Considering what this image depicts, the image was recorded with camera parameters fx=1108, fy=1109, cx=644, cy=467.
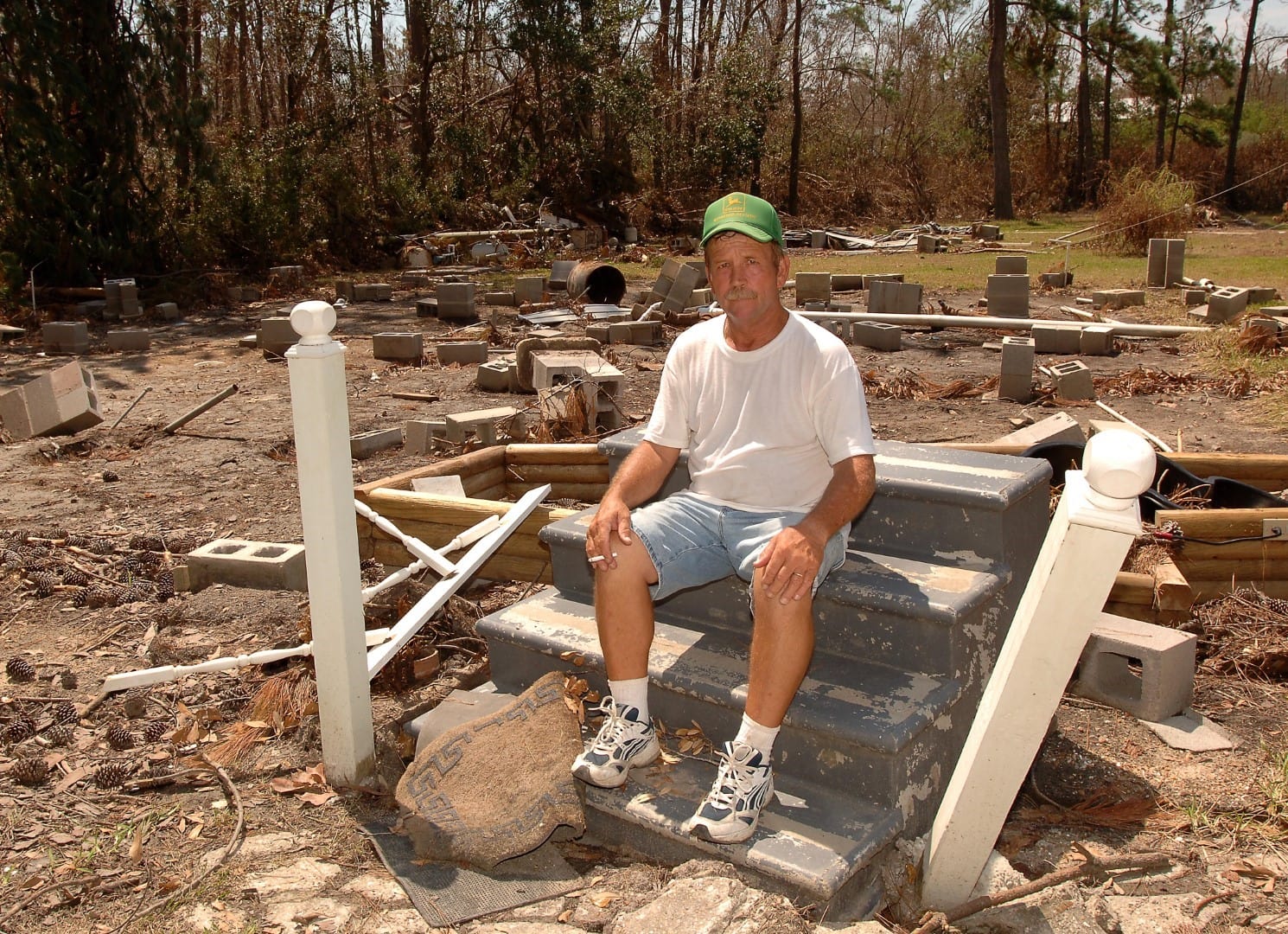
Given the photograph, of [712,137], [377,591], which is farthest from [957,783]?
[712,137]

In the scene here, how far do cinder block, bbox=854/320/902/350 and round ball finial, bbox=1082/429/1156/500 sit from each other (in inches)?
356

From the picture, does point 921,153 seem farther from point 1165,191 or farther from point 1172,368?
point 1172,368

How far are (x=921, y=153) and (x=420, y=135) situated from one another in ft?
45.5

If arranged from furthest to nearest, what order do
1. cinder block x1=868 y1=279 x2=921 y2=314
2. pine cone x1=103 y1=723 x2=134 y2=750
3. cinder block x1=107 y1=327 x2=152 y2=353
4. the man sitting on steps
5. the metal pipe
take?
1. cinder block x1=868 y1=279 x2=921 y2=314
2. cinder block x1=107 y1=327 x2=152 y2=353
3. the metal pipe
4. pine cone x1=103 y1=723 x2=134 y2=750
5. the man sitting on steps

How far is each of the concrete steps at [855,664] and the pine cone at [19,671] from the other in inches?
69.6

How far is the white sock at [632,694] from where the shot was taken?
121 inches

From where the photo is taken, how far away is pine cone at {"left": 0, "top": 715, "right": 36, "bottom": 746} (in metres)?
3.59

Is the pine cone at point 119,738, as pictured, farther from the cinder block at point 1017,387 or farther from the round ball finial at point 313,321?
the cinder block at point 1017,387

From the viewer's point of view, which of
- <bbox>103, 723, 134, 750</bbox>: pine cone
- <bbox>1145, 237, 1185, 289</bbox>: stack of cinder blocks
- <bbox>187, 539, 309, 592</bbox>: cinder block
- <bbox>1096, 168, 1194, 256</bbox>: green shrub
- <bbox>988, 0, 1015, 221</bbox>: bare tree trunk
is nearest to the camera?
<bbox>103, 723, 134, 750</bbox>: pine cone

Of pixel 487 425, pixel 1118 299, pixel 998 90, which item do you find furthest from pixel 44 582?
pixel 998 90

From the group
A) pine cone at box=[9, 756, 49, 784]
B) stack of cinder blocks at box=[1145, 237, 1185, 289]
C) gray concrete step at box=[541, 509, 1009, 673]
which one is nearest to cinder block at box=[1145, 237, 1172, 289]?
stack of cinder blocks at box=[1145, 237, 1185, 289]

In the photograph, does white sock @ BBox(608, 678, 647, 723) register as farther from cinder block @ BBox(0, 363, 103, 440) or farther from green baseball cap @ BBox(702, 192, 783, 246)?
cinder block @ BBox(0, 363, 103, 440)

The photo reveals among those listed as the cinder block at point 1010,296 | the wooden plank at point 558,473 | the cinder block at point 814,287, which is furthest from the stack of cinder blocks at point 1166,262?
the wooden plank at point 558,473

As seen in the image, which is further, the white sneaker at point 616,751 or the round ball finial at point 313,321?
the white sneaker at point 616,751
